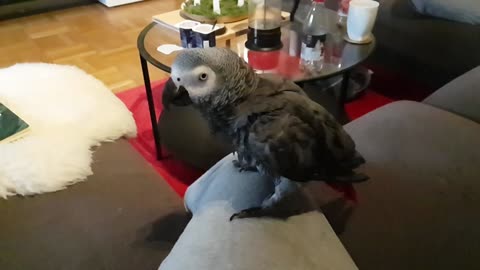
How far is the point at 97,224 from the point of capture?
902 mm

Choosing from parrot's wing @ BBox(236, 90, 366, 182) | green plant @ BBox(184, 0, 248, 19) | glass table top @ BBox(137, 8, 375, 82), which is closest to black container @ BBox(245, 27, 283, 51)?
glass table top @ BBox(137, 8, 375, 82)

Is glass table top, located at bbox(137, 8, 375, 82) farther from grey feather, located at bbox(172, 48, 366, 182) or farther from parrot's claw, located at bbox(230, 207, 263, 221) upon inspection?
parrot's claw, located at bbox(230, 207, 263, 221)

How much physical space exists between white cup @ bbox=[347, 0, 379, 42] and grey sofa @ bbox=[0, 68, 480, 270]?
499 mm

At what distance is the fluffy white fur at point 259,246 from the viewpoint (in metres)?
0.59

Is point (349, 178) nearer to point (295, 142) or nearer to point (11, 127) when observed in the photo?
point (295, 142)

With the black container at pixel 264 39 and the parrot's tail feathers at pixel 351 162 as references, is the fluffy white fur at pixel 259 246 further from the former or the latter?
the black container at pixel 264 39

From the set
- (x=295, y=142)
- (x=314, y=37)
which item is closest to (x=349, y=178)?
(x=295, y=142)

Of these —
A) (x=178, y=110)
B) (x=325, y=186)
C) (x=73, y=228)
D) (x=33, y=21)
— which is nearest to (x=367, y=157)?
(x=325, y=186)

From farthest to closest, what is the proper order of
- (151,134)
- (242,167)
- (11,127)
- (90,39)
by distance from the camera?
1. (90,39)
2. (151,134)
3. (11,127)
4. (242,167)

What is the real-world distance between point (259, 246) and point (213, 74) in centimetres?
30

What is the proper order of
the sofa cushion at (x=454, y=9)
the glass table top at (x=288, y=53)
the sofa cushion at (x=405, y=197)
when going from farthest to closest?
the sofa cushion at (x=454, y=9)
the glass table top at (x=288, y=53)
the sofa cushion at (x=405, y=197)

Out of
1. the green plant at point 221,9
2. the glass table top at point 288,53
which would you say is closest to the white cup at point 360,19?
the glass table top at point 288,53

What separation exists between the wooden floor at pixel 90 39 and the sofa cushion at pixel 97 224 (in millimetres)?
1190

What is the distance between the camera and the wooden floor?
2289 mm
